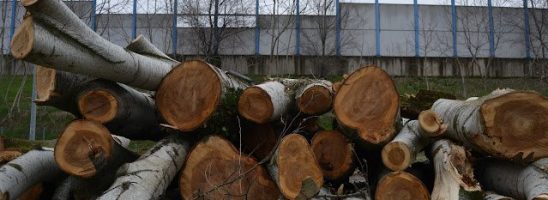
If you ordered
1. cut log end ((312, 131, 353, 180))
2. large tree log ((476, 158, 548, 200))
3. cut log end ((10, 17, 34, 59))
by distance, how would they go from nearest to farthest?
cut log end ((10, 17, 34, 59)), large tree log ((476, 158, 548, 200)), cut log end ((312, 131, 353, 180))

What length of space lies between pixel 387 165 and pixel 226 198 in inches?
45.9

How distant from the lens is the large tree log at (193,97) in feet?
13.6

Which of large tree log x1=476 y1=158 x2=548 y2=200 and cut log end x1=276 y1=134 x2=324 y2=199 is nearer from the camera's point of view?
large tree log x1=476 y1=158 x2=548 y2=200

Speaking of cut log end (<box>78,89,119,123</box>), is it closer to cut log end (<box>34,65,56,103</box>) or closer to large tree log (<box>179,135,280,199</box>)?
cut log end (<box>34,65,56,103</box>)

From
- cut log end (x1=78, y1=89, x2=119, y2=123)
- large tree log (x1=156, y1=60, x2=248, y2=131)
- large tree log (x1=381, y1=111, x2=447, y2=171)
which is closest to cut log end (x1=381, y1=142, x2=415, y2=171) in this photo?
large tree log (x1=381, y1=111, x2=447, y2=171)

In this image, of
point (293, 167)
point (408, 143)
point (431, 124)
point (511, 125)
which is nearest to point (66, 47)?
point (293, 167)

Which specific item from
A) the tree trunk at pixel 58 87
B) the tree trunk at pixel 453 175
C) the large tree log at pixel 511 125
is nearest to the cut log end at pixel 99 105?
the tree trunk at pixel 58 87

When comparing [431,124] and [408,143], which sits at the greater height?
[431,124]

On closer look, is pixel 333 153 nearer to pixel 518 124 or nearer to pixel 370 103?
pixel 370 103

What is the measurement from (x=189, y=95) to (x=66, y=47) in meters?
1.09

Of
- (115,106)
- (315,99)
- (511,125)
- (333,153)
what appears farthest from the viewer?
(315,99)

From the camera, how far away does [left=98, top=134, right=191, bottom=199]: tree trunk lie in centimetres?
356

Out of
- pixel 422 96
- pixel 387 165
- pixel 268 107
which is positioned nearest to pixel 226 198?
pixel 268 107

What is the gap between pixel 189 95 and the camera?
4.18m
